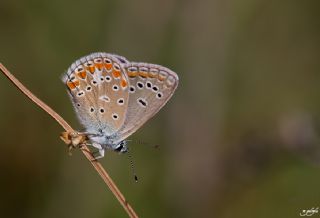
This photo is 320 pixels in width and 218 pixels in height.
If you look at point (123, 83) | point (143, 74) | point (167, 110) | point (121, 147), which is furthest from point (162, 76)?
point (167, 110)

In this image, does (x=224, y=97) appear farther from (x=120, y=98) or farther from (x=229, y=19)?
(x=120, y=98)

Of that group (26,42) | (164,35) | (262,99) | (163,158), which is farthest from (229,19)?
(26,42)

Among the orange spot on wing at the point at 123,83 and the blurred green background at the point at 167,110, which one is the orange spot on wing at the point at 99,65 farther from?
the blurred green background at the point at 167,110

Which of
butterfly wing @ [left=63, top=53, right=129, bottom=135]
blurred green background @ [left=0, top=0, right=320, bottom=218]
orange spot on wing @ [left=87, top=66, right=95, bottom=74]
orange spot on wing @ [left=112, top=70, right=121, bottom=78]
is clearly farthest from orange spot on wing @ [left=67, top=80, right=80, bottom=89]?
blurred green background @ [left=0, top=0, right=320, bottom=218]

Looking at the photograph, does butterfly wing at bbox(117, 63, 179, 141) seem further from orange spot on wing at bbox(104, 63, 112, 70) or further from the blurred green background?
the blurred green background

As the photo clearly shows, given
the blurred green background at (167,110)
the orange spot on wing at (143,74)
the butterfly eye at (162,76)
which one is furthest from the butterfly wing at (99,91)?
the blurred green background at (167,110)
